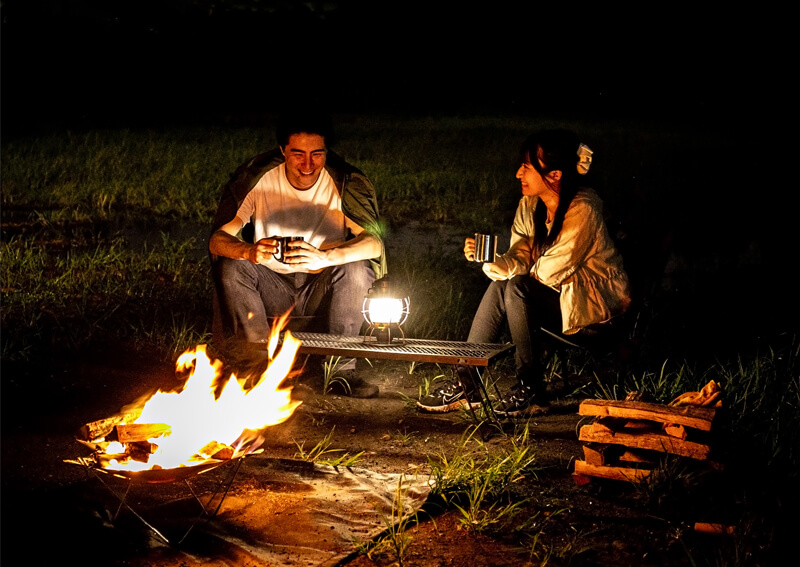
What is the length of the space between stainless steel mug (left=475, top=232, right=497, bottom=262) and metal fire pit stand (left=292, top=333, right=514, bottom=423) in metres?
0.49

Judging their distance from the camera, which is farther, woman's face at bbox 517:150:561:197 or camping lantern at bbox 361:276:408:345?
woman's face at bbox 517:150:561:197

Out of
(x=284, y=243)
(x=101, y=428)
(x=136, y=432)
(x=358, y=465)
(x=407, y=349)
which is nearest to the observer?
(x=136, y=432)

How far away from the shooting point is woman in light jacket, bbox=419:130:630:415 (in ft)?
17.3

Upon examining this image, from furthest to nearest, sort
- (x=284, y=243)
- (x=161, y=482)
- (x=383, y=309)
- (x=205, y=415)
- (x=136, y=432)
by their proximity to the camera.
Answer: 1. (x=284, y=243)
2. (x=383, y=309)
3. (x=205, y=415)
4. (x=136, y=432)
5. (x=161, y=482)

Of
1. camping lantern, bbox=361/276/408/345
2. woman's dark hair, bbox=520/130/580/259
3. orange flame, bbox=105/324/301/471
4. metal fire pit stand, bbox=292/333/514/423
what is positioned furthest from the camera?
woman's dark hair, bbox=520/130/580/259

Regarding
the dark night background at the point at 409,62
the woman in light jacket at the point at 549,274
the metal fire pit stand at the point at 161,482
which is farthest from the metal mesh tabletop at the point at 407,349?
the dark night background at the point at 409,62

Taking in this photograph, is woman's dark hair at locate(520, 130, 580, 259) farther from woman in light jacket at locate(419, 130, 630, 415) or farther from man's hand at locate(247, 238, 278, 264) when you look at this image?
man's hand at locate(247, 238, 278, 264)

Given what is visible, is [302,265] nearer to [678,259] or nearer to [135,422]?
[135,422]

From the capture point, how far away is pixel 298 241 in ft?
17.8

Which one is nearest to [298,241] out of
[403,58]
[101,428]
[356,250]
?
[356,250]

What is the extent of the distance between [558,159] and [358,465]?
6.51 feet

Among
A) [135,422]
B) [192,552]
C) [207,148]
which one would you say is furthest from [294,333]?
[207,148]

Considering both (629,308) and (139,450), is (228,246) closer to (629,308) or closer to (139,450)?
(139,450)

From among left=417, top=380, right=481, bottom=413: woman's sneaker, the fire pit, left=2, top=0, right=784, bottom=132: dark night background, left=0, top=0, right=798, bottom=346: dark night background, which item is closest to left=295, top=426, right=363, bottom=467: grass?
the fire pit
